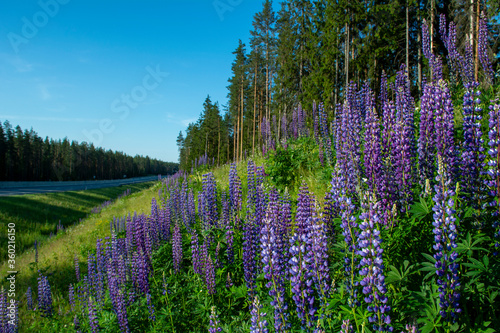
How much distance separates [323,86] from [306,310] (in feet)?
62.6

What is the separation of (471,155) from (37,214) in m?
31.9

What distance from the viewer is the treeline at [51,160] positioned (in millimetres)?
71375

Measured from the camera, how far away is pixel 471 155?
3201 millimetres

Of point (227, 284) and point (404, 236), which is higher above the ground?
point (404, 236)

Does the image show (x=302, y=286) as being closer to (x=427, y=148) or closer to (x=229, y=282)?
(x=229, y=282)

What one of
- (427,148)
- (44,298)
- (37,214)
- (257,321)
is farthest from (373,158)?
(37,214)

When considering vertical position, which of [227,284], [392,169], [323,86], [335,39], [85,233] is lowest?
[85,233]

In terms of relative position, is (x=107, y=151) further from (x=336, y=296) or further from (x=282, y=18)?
(x=336, y=296)

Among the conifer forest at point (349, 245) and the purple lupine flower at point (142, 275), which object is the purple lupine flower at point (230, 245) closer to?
the conifer forest at point (349, 245)

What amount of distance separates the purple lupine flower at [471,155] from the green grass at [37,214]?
23.4m

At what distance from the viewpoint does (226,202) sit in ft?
18.6

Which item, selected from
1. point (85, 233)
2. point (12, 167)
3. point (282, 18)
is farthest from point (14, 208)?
point (12, 167)

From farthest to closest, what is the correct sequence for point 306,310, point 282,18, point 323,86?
point 282,18 → point 323,86 → point 306,310

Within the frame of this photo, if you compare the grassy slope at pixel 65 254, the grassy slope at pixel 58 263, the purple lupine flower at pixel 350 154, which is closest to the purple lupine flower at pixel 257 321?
the purple lupine flower at pixel 350 154
